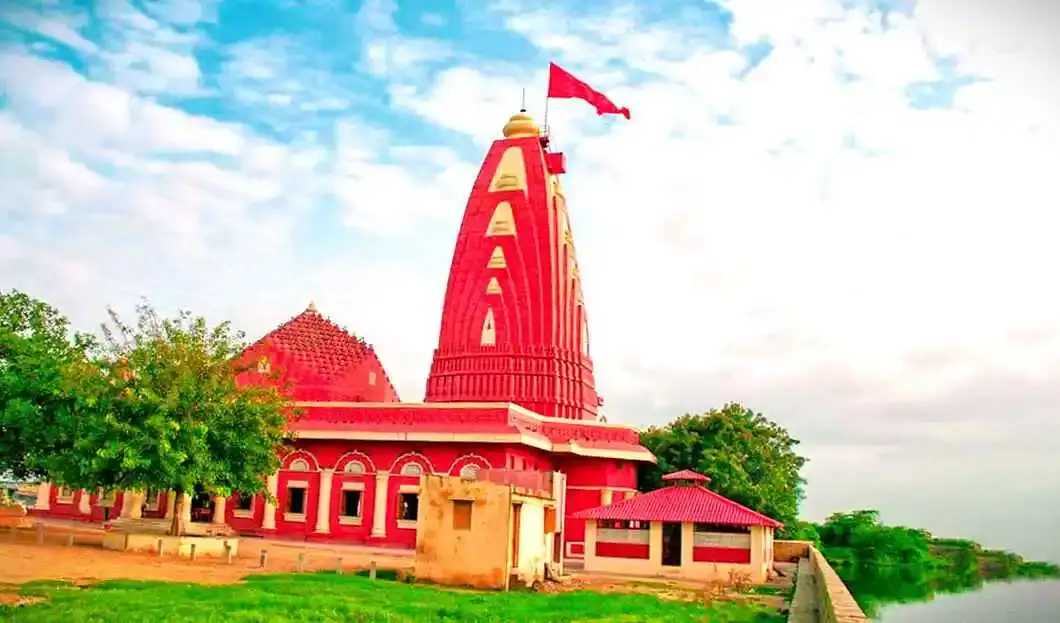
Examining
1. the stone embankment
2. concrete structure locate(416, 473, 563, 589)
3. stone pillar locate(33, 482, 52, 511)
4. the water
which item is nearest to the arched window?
concrete structure locate(416, 473, 563, 589)

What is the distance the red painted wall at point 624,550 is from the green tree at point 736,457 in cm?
1009

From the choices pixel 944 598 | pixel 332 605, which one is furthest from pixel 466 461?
pixel 944 598

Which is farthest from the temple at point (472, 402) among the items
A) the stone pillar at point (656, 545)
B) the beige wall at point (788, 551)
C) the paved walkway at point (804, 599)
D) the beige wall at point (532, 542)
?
the beige wall at point (788, 551)

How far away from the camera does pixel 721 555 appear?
27.5 metres

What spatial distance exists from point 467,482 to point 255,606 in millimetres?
7448

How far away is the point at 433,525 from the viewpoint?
2180cm

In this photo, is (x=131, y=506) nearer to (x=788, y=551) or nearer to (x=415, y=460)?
(x=415, y=460)

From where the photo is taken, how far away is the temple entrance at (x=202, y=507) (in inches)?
1309

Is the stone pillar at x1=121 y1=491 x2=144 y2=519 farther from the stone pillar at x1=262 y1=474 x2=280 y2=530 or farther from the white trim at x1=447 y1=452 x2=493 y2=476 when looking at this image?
the white trim at x1=447 y1=452 x2=493 y2=476

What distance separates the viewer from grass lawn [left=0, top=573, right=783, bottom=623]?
13.9m

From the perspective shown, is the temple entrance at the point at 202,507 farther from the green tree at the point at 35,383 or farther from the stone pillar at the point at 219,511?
the green tree at the point at 35,383

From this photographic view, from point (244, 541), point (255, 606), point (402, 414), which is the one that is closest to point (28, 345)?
point (244, 541)

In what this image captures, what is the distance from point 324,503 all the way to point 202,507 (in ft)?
16.4

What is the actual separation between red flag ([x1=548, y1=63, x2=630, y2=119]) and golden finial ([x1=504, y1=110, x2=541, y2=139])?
1457 mm
